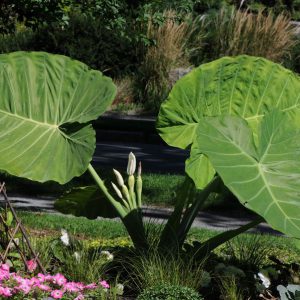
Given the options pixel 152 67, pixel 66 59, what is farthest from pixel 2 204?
pixel 152 67

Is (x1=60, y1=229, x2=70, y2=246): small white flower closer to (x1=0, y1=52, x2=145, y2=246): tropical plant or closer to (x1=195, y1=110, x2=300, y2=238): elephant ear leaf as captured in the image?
(x1=0, y1=52, x2=145, y2=246): tropical plant

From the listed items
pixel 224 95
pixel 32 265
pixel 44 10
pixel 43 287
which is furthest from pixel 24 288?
pixel 44 10

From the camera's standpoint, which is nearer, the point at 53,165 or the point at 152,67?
the point at 53,165

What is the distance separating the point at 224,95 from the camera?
5.96 metres

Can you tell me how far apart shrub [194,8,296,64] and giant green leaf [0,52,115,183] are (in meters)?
15.9

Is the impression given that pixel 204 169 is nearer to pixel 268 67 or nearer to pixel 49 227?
pixel 268 67

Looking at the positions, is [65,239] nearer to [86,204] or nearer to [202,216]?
[86,204]

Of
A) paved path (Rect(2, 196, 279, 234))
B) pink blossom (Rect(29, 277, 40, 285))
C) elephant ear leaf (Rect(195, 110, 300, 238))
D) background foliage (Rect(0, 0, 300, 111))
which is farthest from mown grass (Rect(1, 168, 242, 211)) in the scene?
background foliage (Rect(0, 0, 300, 111))

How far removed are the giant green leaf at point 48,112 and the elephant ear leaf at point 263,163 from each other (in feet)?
2.90

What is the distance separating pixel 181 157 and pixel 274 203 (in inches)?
424

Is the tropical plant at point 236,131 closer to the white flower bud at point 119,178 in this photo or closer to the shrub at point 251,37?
the white flower bud at point 119,178

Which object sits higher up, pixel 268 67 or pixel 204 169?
pixel 268 67

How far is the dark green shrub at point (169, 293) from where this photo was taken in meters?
4.86

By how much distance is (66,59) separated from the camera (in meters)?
6.02
